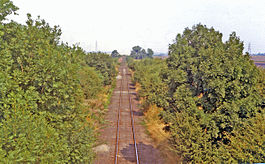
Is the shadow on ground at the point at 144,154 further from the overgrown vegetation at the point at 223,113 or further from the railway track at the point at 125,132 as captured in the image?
the overgrown vegetation at the point at 223,113

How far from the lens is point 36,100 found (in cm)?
814

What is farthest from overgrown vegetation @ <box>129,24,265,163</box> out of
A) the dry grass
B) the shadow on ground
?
the dry grass

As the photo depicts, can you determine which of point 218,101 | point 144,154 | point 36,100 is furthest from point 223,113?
point 36,100

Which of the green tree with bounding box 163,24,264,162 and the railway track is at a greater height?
the green tree with bounding box 163,24,264,162

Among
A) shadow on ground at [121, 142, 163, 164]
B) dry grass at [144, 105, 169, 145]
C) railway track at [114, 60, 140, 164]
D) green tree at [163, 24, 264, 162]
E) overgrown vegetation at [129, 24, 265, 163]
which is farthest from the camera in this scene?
dry grass at [144, 105, 169, 145]

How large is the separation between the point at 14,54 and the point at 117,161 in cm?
926

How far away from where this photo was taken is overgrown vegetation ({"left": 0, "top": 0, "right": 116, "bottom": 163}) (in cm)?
600

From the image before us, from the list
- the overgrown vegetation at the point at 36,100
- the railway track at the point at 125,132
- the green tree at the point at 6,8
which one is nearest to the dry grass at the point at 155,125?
the railway track at the point at 125,132

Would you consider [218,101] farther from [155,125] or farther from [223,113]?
[155,125]

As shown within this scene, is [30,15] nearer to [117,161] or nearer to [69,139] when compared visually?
[69,139]

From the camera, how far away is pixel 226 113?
36.7ft

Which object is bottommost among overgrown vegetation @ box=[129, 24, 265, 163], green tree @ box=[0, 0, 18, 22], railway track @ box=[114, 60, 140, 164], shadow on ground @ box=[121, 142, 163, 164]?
shadow on ground @ box=[121, 142, 163, 164]

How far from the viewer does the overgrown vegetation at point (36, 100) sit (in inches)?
236

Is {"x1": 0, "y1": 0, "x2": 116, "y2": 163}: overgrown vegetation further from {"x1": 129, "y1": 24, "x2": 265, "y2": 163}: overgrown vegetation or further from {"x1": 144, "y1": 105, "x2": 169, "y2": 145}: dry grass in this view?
{"x1": 144, "y1": 105, "x2": 169, "y2": 145}: dry grass
